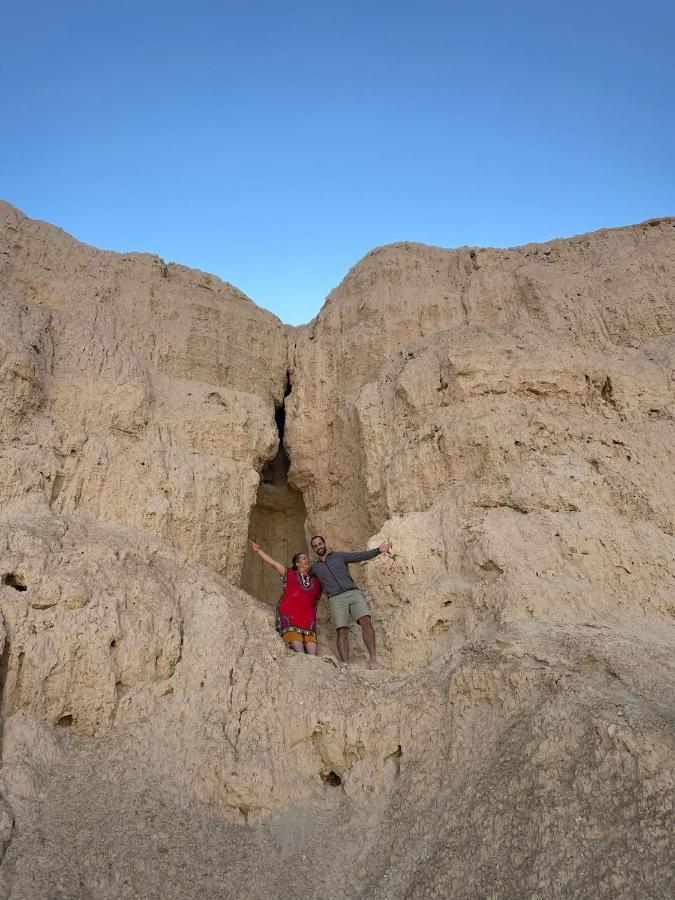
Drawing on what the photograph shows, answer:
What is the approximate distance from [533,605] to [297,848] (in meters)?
3.00

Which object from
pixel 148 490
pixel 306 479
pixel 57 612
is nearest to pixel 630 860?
pixel 57 612

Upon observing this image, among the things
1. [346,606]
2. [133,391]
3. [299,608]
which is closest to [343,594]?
[346,606]

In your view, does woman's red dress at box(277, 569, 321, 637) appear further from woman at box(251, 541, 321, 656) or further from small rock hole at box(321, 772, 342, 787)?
small rock hole at box(321, 772, 342, 787)

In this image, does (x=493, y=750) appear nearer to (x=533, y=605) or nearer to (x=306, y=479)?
(x=533, y=605)

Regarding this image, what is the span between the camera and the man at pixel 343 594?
7.34 metres

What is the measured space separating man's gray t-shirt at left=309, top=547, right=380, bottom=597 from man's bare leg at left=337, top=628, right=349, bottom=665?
418 mm

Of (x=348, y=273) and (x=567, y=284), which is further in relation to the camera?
(x=348, y=273)

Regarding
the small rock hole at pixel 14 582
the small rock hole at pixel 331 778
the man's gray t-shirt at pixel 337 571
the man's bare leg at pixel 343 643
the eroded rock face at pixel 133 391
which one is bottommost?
the small rock hole at pixel 331 778

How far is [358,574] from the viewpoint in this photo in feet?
30.7

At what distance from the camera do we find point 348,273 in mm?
12672

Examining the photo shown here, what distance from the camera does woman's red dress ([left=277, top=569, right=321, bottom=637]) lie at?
7367mm

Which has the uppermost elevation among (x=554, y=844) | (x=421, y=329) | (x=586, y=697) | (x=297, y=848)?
(x=421, y=329)

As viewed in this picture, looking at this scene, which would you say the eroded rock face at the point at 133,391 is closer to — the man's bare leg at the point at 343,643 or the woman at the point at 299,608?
the woman at the point at 299,608

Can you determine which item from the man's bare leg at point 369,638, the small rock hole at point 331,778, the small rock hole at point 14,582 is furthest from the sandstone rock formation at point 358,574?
the man's bare leg at point 369,638
